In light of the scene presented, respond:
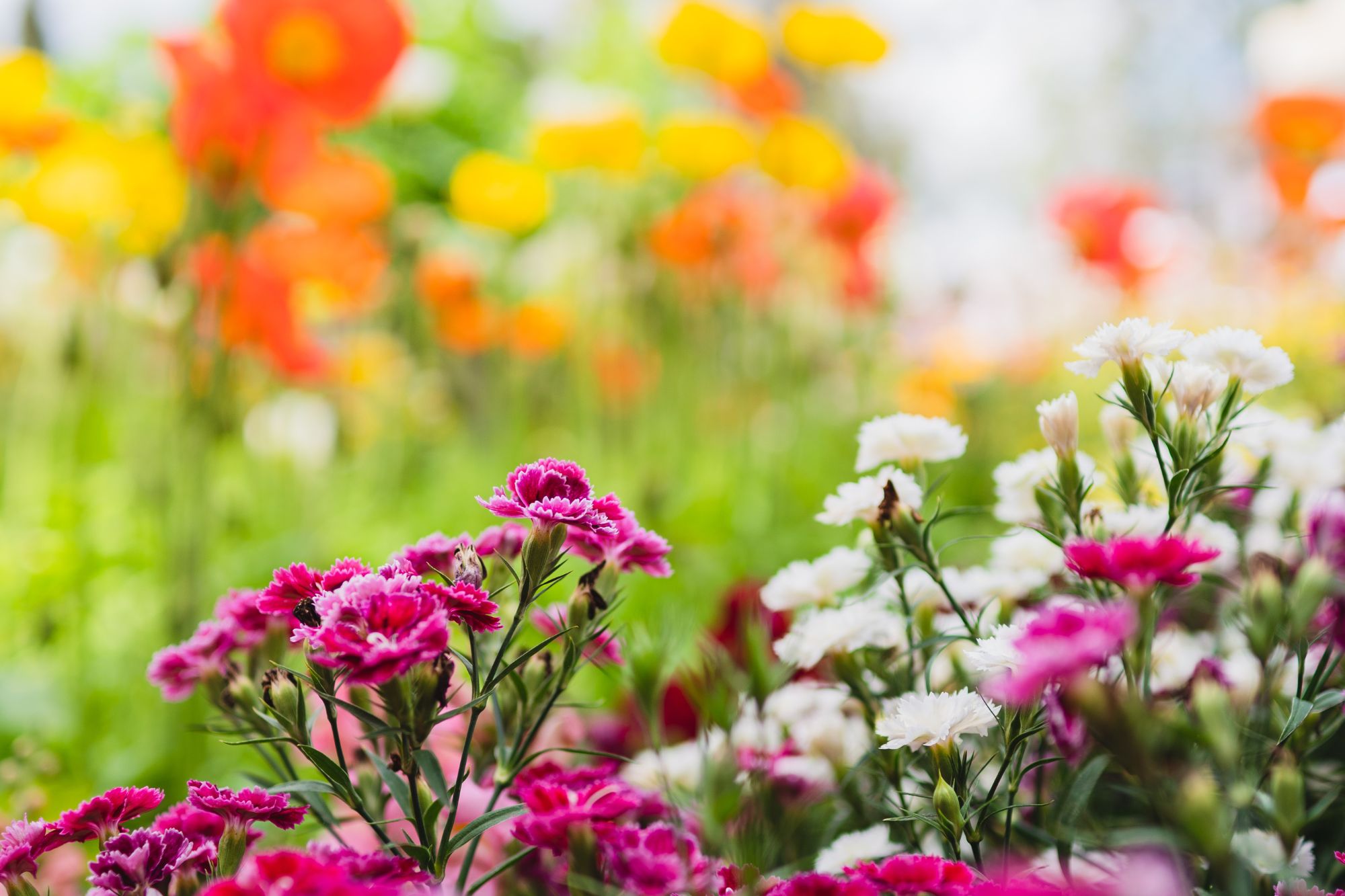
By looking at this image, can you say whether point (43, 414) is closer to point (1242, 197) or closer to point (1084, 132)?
point (1242, 197)

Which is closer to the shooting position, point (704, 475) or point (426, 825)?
point (426, 825)

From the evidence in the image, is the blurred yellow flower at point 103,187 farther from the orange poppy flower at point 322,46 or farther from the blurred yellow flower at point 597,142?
the blurred yellow flower at point 597,142

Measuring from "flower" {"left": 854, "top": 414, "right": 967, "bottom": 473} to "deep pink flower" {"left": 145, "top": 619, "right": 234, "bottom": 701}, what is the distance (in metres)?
0.41

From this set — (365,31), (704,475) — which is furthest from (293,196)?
(704,475)

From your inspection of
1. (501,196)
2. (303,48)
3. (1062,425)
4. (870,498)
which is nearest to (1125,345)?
(1062,425)

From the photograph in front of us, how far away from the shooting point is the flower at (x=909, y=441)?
650mm

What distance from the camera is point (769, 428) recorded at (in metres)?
2.74

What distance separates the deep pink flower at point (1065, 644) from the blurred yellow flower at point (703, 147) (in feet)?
6.02

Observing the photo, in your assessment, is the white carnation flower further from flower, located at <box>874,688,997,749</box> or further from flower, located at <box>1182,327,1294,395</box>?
flower, located at <box>1182,327,1294,395</box>

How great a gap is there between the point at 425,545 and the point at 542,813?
0.17 meters

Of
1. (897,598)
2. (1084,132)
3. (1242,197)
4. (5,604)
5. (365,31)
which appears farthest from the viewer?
(1084,132)

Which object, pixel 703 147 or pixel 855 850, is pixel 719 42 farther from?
pixel 855 850

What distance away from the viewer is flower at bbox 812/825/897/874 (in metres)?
0.59

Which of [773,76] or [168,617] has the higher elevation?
[773,76]
